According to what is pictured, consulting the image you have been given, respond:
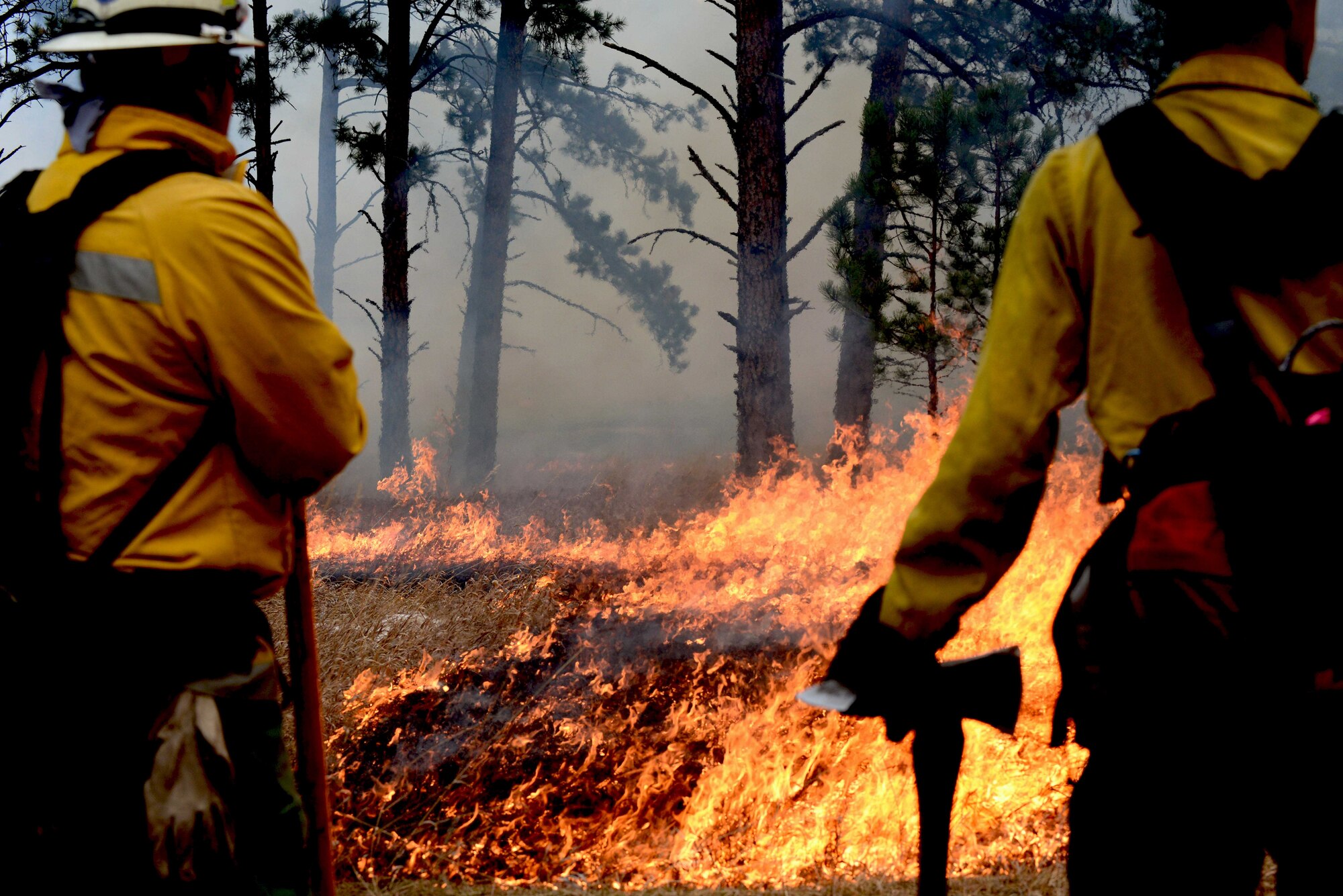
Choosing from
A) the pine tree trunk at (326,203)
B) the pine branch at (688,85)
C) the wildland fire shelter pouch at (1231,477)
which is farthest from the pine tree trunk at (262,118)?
the pine tree trunk at (326,203)

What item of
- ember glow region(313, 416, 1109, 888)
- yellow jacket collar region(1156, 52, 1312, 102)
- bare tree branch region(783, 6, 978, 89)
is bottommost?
ember glow region(313, 416, 1109, 888)

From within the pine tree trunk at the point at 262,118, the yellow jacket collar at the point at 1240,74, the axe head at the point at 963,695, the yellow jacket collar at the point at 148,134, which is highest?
the pine tree trunk at the point at 262,118

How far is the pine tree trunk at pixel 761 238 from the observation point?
898 cm

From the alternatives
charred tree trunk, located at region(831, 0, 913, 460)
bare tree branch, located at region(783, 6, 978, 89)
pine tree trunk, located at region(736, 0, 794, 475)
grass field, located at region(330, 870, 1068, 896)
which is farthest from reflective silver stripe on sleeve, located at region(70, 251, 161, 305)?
bare tree branch, located at region(783, 6, 978, 89)

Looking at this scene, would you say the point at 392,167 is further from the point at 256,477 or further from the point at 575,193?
the point at 256,477

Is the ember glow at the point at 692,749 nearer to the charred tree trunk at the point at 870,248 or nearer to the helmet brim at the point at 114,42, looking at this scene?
the helmet brim at the point at 114,42

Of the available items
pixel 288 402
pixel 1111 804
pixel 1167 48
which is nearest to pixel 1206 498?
pixel 1111 804

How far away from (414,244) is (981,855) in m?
11.2

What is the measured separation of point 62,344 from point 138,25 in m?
0.67

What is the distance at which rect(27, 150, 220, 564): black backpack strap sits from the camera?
1623 millimetres

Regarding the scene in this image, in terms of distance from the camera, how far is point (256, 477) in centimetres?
177

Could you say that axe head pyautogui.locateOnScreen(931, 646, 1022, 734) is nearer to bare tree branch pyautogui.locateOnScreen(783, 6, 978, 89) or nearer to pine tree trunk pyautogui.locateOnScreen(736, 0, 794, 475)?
pine tree trunk pyautogui.locateOnScreen(736, 0, 794, 475)

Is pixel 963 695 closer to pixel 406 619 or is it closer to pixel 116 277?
pixel 116 277

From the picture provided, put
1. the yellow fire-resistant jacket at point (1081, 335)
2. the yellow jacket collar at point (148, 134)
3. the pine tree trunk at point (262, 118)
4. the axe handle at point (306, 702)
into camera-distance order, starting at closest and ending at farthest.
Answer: the yellow fire-resistant jacket at point (1081, 335)
the yellow jacket collar at point (148, 134)
the axe handle at point (306, 702)
the pine tree trunk at point (262, 118)
